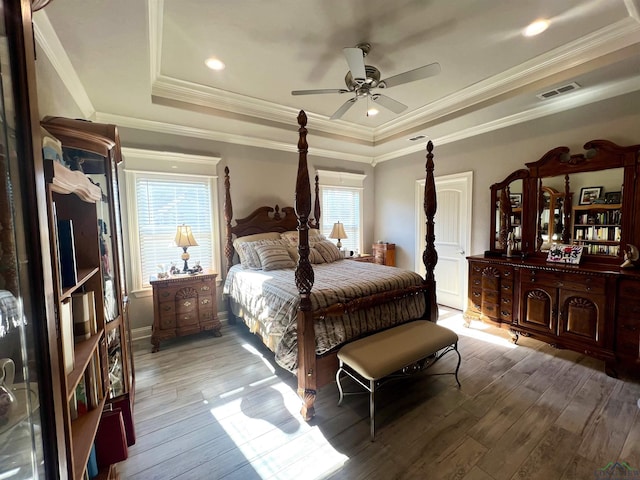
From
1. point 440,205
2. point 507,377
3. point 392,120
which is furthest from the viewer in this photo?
point 440,205

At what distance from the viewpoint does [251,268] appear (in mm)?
3496

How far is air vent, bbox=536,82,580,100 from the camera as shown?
264 centimetres

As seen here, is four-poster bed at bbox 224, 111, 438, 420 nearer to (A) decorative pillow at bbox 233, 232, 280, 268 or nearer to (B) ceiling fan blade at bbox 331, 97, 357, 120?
(A) decorative pillow at bbox 233, 232, 280, 268

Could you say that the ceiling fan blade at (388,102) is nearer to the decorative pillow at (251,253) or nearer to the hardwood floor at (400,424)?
the decorative pillow at (251,253)

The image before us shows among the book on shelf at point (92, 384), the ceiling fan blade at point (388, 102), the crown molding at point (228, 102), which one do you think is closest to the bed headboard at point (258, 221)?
the crown molding at point (228, 102)

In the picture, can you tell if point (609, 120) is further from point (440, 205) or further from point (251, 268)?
point (251, 268)

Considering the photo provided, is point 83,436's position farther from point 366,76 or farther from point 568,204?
point 568,204

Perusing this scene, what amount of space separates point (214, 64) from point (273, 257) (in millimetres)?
2102

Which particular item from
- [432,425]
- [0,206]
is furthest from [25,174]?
[432,425]

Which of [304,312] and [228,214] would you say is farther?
[228,214]

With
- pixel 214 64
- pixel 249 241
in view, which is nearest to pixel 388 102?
pixel 214 64

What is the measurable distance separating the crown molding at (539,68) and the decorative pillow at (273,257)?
2.61 m

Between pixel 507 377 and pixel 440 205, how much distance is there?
2.70 meters

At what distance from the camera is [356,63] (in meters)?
2.11
